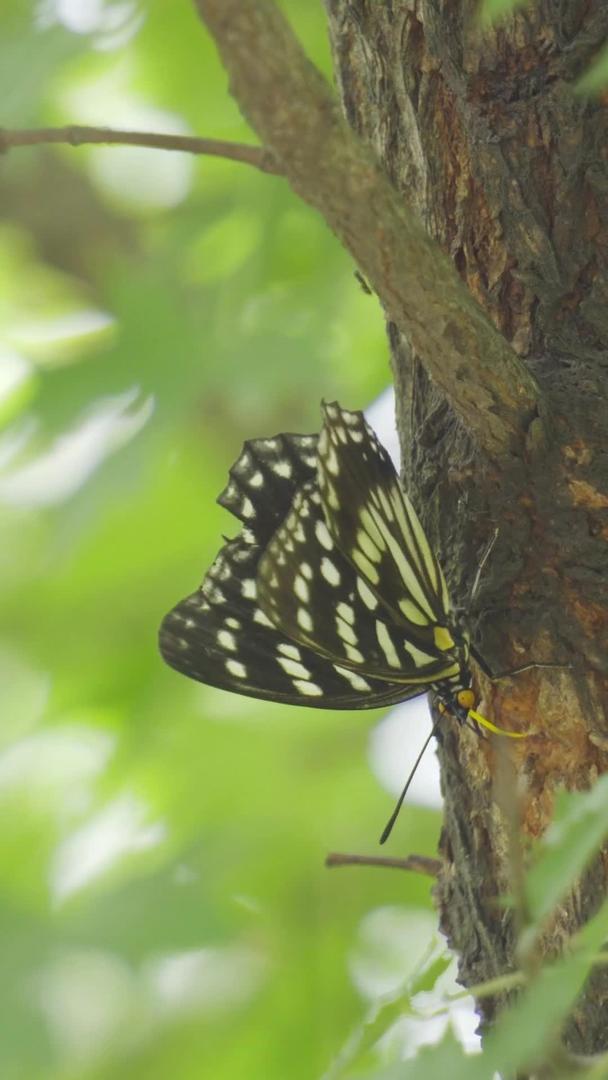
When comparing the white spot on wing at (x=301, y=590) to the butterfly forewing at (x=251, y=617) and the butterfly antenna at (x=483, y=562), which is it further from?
the butterfly antenna at (x=483, y=562)

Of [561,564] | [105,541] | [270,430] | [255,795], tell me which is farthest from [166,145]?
[270,430]

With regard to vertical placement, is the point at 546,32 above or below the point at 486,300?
above

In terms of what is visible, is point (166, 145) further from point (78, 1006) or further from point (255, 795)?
point (255, 795)

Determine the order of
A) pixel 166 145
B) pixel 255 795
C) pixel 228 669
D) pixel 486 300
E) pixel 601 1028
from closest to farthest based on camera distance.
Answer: pixel 166 145 → pixel 601 1028 → pixel 486 300 → pixel 228 669 → pixel 255 795

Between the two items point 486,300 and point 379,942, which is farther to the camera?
point 379,942

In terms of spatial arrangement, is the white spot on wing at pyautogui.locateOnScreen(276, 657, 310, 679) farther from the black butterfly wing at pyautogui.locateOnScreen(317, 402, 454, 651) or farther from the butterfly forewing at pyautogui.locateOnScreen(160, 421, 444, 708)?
the black butterfly wing at pyautogui.locateOnScreen(317, 402, 454, 651)

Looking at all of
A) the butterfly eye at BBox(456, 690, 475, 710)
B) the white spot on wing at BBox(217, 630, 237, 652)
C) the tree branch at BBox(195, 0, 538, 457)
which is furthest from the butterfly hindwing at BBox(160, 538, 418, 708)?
the tree branch at BBox(195, 0, 538, 457)

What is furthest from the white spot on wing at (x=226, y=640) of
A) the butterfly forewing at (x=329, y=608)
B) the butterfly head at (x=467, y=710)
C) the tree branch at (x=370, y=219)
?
the tree branch at (x=370, y=219)

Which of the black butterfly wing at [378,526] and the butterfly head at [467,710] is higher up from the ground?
the black butterfly wing at [378,526]
